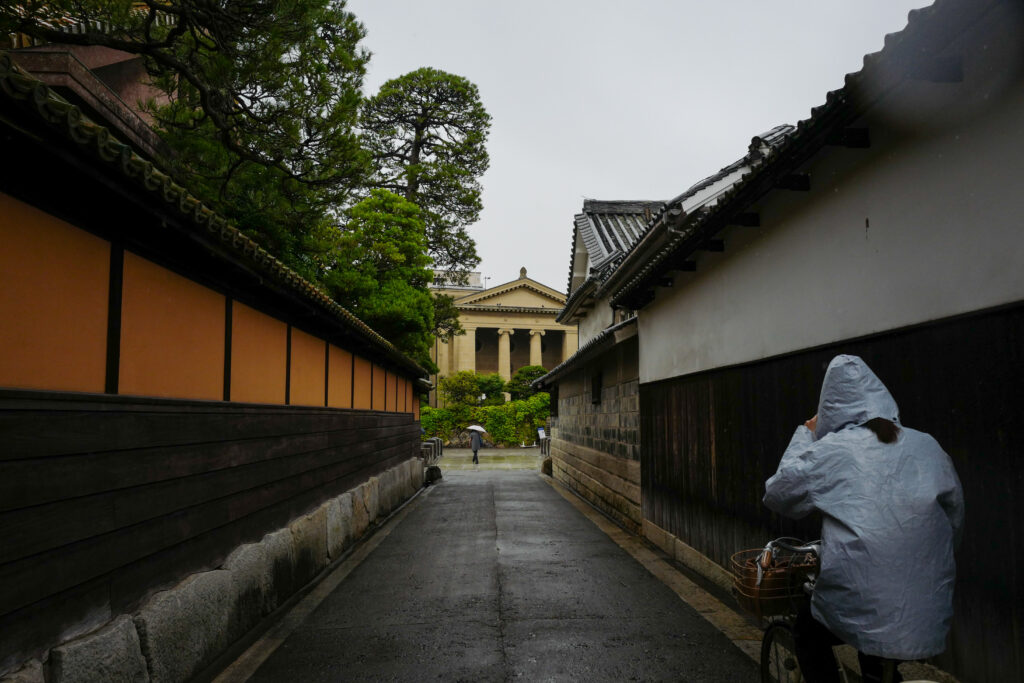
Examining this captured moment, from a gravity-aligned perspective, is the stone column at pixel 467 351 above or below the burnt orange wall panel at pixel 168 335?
above

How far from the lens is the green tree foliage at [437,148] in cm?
3419

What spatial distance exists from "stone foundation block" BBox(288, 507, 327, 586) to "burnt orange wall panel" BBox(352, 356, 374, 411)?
374 cm

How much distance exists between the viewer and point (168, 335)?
198 inches

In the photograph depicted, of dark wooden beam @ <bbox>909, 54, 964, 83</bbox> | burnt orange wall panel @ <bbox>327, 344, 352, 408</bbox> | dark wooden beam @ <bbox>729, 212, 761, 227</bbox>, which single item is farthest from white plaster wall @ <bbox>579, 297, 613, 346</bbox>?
dark wooden beam @ <bbox>909, 54, 964, 83</bbox>

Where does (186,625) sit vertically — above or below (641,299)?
below

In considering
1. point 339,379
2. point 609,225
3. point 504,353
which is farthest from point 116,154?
point 504,353

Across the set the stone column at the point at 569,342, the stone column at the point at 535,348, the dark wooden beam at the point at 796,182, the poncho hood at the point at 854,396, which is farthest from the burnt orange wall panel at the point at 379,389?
the stone column at the point at 569,342

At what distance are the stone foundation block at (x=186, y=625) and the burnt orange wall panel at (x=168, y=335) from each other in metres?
1.43

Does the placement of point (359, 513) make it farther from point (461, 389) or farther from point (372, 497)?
point (461, 389)

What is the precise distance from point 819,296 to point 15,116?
216 inches

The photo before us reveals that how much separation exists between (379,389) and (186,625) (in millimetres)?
10476

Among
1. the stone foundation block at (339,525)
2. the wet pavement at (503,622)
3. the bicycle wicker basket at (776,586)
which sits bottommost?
the wet pavement at (503,622)

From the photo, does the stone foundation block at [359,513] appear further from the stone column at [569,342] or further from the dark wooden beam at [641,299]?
the stone column at [569,342]

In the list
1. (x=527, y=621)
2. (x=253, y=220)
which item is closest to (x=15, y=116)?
(x=527, y=621)
